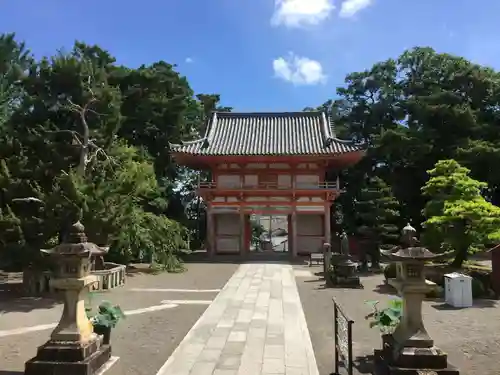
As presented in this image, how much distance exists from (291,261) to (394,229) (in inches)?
232

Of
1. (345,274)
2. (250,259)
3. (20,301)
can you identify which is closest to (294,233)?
(250,259)

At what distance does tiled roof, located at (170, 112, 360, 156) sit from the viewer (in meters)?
26.0

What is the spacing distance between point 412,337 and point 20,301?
1066 centimetres

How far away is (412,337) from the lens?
565 cm

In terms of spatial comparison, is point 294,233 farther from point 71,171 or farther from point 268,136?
point 71,171

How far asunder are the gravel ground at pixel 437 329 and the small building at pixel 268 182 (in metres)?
11.7

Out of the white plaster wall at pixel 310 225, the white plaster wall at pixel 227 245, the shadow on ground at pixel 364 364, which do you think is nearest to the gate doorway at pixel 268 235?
the white plaster wall at pixel 310 225

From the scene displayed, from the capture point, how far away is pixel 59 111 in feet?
53.6

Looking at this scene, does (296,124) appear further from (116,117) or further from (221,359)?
(221,359)

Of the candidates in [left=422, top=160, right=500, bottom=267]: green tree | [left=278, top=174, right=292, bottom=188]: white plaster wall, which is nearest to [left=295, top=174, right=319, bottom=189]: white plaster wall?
[left=278, top=174, right=292, bottom=188]: white plaster wall

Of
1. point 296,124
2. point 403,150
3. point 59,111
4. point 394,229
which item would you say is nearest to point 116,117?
point 59,111

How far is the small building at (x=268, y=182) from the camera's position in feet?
83.3

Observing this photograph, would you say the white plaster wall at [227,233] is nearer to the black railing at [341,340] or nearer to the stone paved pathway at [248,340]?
the stone paved pathway at [248,340]

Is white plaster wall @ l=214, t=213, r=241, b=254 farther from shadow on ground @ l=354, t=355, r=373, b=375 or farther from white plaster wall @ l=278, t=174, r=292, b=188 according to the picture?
shadow on ground @ l=354, t=355, r=373, b=375
